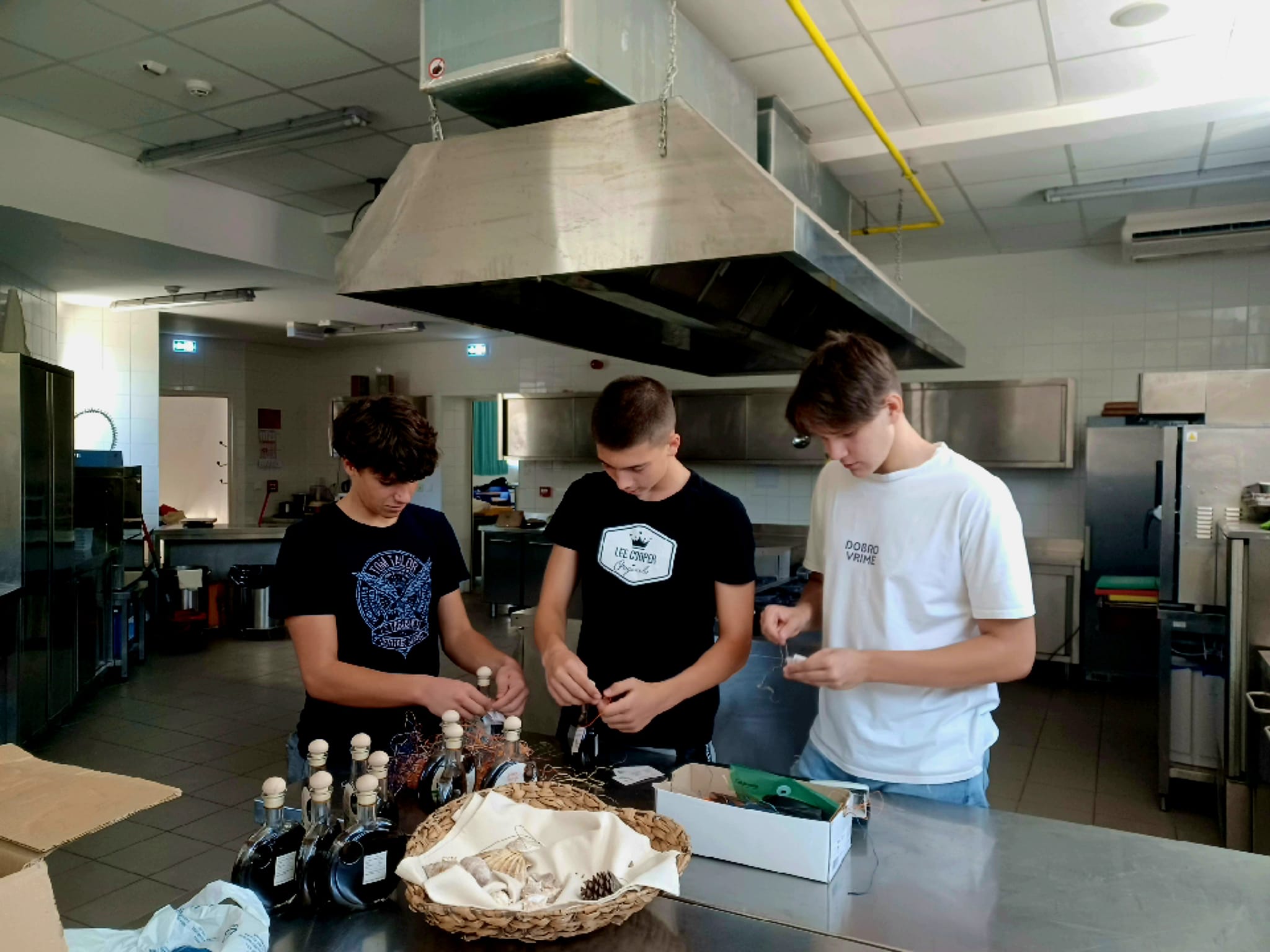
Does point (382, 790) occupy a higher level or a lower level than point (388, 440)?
lower

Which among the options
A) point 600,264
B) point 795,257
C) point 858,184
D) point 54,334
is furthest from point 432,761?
point 54,334

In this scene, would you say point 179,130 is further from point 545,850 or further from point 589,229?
point 545,850

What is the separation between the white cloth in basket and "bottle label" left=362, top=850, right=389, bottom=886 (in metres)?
0.08

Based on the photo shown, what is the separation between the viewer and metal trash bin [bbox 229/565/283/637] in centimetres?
809

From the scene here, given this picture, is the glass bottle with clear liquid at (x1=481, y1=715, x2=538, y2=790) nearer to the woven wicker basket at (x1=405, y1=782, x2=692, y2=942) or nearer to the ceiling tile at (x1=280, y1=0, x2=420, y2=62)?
the woven wicker basket at (x1=405, y1=782, x2=692, y2=942)

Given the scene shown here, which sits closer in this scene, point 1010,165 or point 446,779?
point 446,779

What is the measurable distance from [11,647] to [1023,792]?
16.8 ft

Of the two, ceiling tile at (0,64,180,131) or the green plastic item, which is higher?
ceiling tile at (0,64,180,131)

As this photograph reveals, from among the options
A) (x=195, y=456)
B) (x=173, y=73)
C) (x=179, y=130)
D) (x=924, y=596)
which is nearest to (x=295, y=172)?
(x=179, y=130)

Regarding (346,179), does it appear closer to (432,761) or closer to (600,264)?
(600,264)

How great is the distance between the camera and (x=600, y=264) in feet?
6.56

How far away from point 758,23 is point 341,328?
20.3 ft

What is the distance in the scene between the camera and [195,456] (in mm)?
11047

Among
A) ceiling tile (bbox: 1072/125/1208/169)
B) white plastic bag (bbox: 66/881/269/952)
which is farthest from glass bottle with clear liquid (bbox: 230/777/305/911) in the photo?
ceiling tile (bbox: 1072/125/1208/169)
